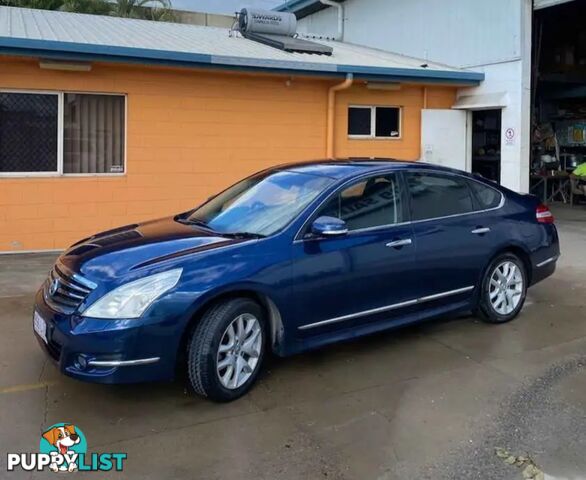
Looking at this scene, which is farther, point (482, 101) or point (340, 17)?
point (340, 17)

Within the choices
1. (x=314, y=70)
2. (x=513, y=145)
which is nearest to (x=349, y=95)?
(x=314, y=70)

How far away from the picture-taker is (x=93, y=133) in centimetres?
943

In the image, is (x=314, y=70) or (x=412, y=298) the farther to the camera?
(x=314, y=70)

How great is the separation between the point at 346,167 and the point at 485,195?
5.04ft

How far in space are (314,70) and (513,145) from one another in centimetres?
420

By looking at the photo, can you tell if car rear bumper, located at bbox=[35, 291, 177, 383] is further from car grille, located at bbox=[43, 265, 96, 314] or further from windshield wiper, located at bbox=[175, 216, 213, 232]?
windshield wiper, located at bbox=[175, 216, 213, 232]

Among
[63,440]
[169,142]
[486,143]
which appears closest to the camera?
[63,440]

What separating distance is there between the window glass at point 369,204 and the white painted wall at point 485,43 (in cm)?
725

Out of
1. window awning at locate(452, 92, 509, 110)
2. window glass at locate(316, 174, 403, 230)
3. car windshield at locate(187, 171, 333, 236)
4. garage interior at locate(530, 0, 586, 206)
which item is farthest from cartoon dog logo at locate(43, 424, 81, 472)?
garage interior at locate(530, 0, 586, 206)

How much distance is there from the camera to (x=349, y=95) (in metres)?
11.3

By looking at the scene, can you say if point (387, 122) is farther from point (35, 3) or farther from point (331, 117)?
point (35, 3)

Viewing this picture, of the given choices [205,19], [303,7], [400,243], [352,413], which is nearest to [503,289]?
[400,243]

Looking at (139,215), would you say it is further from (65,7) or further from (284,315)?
(65,7)

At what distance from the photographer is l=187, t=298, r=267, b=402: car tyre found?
395 cm
